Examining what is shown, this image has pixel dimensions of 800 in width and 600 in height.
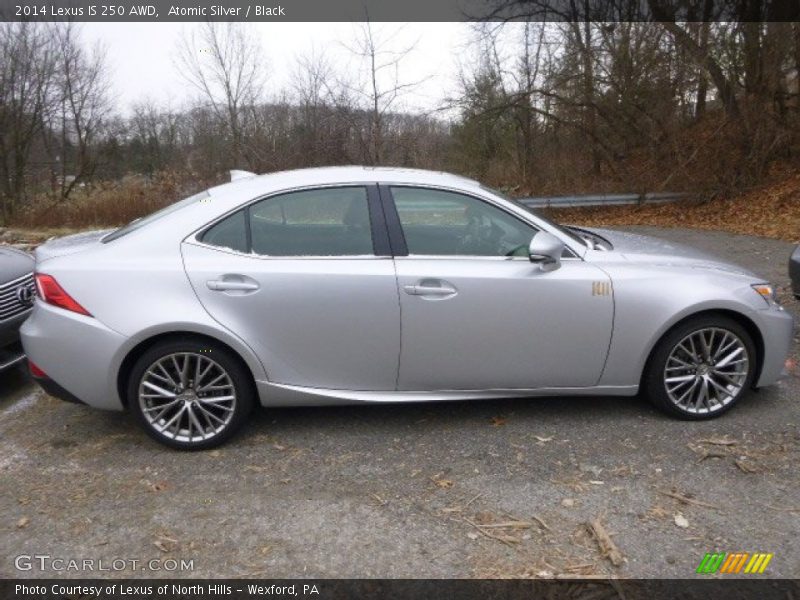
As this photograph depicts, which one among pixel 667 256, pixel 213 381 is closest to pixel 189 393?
pixel 213 381

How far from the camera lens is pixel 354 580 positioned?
2.41 m

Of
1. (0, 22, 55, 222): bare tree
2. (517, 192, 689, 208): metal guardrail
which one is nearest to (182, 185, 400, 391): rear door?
(517, 192, 689, 208): metal guardrail

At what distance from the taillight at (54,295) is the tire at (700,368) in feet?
11.1

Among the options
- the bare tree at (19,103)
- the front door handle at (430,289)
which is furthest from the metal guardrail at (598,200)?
the bare tree at (19,103)

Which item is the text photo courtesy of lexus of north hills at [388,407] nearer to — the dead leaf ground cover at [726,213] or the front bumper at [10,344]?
the front bumper at [10,344]

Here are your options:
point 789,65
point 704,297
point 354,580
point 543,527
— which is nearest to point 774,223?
point 789,65

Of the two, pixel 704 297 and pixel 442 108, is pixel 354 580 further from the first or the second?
pixel 442 108

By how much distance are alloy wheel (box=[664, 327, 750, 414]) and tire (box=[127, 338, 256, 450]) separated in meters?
2.61

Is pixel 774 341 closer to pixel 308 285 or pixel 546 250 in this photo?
pixel 546 250

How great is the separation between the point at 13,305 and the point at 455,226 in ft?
11.1

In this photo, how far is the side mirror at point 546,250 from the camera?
333 cm

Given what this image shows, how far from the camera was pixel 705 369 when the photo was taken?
3.60 metres

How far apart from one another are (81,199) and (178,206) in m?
17.5

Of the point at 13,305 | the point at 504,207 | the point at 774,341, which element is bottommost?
the point at 774,341
